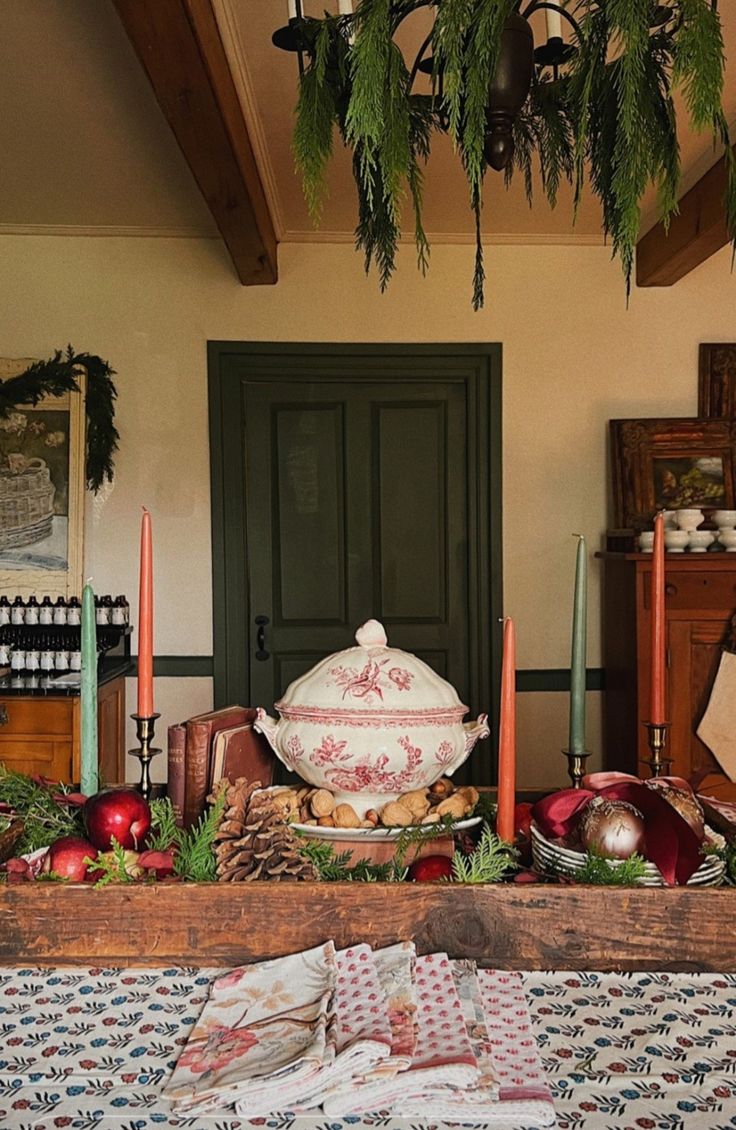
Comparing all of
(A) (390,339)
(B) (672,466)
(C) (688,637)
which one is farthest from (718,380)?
(A) (390,339)

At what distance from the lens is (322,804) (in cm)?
118

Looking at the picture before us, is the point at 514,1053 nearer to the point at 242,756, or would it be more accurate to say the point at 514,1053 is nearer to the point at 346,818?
the point at 346,818

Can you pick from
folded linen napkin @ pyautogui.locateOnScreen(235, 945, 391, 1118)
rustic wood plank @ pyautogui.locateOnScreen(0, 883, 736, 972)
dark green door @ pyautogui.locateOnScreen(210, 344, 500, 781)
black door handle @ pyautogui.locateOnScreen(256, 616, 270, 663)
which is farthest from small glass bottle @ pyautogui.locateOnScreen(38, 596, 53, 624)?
folded linen napkin @ pyautogui.locateOnScreen(235, 945, 391, 1118)

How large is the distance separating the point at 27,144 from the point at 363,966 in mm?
3057

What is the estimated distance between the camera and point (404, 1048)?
0.75 meters

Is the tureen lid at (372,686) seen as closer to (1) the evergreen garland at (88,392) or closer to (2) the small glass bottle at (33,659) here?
(2) the small glass bottle at (33,659)

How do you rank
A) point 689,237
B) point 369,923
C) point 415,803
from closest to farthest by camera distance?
point 369,923 < point 415,803 < point 689,237

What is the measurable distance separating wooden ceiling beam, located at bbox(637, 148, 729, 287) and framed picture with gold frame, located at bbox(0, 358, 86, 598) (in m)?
2.27

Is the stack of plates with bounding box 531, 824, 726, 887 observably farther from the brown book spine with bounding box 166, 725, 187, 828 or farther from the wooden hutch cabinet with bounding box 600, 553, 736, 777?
the wooden hutch cabinet with bounding box 600, 553, 736, 777

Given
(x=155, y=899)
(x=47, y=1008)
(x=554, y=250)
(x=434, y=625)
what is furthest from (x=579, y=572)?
(x=554, y=250)

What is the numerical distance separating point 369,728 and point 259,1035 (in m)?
0.43

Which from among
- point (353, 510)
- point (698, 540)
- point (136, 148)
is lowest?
point (698, 540)

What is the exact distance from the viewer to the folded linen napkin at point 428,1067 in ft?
2.29

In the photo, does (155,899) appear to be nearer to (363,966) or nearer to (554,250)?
(363,966)
